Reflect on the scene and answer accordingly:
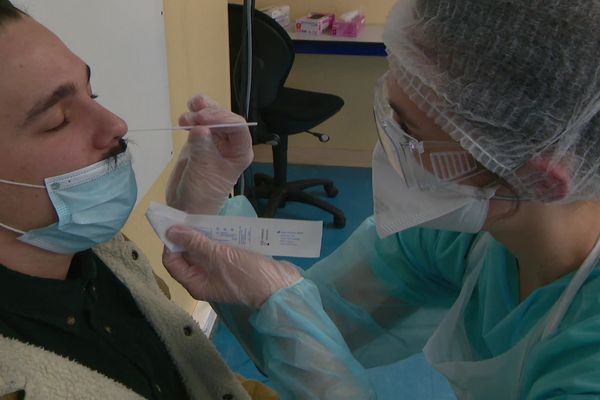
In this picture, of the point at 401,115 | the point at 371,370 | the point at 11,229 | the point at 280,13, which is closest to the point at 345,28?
the point at 280,13

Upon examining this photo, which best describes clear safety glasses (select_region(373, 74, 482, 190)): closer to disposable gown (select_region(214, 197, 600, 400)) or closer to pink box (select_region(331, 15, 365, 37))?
disposable gown (select_region(214, 197, 600, 400))

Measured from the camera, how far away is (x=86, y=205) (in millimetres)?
839

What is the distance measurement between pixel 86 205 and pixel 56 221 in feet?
0.16

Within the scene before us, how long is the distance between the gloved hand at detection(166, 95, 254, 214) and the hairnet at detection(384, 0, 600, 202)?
0.40 meters

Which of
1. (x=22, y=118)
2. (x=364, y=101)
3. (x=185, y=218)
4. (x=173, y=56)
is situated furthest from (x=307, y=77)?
(x=22, y=118)

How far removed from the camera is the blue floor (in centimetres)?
203

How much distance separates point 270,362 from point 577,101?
0.69 m

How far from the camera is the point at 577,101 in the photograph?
71cm

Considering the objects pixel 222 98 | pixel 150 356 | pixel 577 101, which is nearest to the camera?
pixel 577 101

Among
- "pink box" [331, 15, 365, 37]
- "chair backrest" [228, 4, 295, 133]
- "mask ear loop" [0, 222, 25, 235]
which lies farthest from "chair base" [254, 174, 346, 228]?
"mask ear loop" [0, 222, 25, 235]

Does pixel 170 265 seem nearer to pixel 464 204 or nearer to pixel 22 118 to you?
pixel 22 118

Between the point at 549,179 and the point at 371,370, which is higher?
the point at 549,179

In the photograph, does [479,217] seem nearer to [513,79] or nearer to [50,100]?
[513,79]

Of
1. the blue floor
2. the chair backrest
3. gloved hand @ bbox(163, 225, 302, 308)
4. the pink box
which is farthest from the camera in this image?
the pink box
